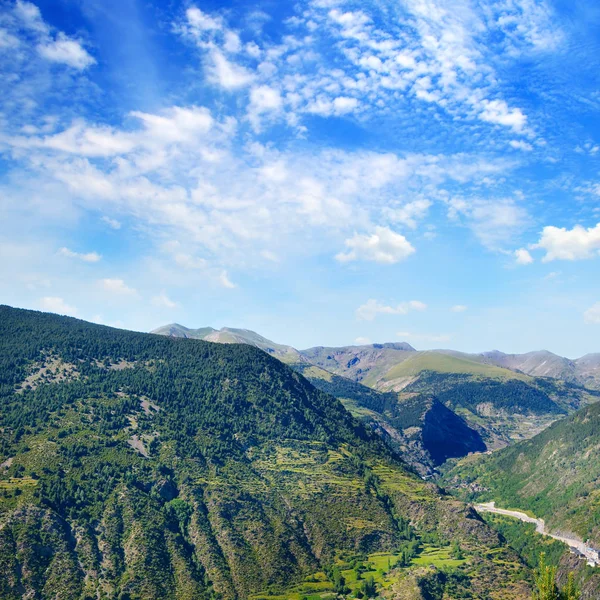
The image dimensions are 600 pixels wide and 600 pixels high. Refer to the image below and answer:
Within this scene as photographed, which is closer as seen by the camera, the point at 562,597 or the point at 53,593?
the point at 562,597

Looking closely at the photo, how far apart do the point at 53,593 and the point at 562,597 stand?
16027 cm

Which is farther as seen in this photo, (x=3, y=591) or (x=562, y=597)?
(x=3, y=591)

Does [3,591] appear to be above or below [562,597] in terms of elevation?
below

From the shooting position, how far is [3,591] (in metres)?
193

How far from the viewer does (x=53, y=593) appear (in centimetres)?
19862

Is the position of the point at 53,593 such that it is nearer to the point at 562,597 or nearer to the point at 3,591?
the point at 3,591

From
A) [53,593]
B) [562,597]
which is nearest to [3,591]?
[53,593]

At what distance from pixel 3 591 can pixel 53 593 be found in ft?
51.2

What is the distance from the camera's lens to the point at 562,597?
147250 mm

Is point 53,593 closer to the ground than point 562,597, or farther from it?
closer to the ground

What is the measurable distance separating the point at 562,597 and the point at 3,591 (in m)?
171
